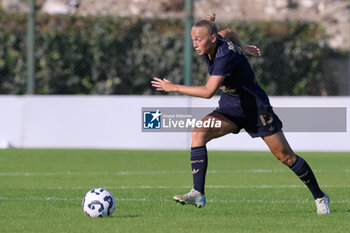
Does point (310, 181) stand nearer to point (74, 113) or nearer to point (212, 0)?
point (74, 113)

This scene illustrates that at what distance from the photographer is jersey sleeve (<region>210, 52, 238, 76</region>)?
7785mm

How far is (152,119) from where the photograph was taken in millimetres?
17766

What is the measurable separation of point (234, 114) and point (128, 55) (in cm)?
1235

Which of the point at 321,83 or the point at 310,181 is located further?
the point at 321,83

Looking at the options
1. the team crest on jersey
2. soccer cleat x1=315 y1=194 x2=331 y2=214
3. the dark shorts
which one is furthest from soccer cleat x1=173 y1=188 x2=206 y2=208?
the team crest on jersey

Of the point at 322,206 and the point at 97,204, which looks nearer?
the point at 97,204

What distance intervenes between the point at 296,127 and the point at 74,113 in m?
4.70

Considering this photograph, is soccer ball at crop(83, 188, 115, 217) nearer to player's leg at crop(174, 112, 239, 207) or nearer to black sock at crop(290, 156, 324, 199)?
player's leg at crop(174, 112, 239, 207)

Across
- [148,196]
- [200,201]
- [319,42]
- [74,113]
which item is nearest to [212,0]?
[319,42]

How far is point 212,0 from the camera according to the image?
2480cm

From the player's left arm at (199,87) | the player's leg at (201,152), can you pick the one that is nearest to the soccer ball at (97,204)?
the player's leg at (201,152)

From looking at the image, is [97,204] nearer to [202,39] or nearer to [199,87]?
[199,87]

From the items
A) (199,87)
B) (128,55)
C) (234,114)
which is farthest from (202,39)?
(128,55)

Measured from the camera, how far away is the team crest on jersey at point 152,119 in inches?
673
